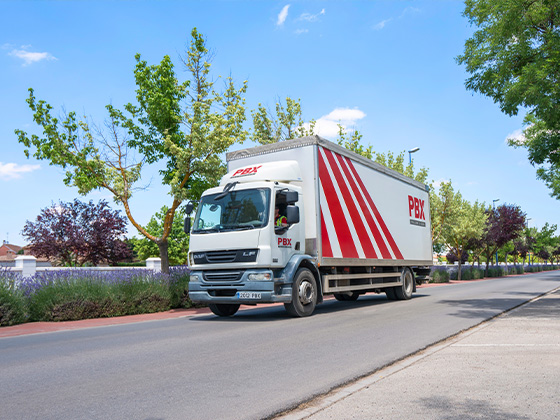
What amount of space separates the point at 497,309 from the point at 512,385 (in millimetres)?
8580

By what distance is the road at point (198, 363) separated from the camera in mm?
4371

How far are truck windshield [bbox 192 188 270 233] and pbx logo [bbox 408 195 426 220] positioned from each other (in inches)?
306

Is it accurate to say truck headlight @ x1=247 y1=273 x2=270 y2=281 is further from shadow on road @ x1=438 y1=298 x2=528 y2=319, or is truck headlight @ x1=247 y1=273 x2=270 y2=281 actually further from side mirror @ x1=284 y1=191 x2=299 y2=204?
shadow on road @ x1=438 y1=298 x2=528 y2=319

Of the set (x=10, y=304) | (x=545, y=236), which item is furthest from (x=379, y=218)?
(x=545, y=236)

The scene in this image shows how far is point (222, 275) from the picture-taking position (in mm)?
10742

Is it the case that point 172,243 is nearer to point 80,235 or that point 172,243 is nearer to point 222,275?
point 80,235

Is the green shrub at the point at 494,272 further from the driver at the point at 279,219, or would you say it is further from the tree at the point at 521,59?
the driver at the point at 279,219

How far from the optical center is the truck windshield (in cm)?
1051

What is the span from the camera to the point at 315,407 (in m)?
4.30

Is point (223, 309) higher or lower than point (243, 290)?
lower

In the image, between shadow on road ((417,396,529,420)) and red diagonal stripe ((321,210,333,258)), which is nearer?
shadow on road ((417,396,529,420))

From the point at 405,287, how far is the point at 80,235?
2407 centimetres

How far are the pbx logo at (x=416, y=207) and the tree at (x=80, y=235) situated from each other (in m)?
22.4

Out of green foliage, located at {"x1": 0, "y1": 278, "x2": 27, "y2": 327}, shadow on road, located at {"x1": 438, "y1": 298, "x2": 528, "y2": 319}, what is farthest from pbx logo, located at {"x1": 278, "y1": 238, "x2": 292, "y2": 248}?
green foliage, located at {"x1": 0, "y1": 278, "x2": 27, "y2": 327}
